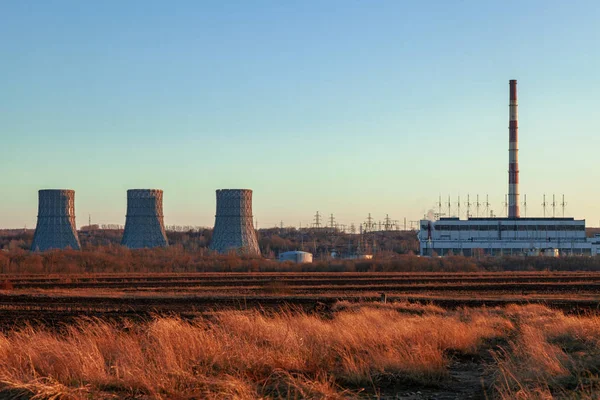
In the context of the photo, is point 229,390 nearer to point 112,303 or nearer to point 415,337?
point 415,337

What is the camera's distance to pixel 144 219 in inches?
2717

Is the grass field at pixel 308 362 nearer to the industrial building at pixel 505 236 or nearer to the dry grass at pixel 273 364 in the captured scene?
the dry grass at pixel 273 364

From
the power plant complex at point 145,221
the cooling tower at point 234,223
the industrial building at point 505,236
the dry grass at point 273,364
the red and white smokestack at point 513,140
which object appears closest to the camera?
the dry grass at point 273,364

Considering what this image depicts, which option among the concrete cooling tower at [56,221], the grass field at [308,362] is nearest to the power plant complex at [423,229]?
the concrete cooling tower at [56,221]

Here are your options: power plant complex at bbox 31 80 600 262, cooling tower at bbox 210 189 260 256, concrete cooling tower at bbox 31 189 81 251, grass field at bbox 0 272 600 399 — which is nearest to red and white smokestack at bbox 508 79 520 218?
power plant complex at bbox 31 80 600 262

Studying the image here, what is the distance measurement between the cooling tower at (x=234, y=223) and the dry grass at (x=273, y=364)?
53421mm

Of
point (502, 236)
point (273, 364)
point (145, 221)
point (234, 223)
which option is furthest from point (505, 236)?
point (273, 364)

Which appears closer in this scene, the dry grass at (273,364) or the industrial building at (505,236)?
the dry grass at (273,364)

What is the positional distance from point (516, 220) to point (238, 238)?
38.5m

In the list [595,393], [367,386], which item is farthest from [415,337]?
[595,393]

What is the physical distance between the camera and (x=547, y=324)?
16031mm

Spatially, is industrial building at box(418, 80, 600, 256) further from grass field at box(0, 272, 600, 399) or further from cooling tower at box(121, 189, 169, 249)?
grass field at box(0, 272, 600, 399)

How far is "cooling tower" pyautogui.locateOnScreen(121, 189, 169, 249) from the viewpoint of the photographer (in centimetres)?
6788

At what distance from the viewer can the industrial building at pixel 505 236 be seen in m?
90.9
